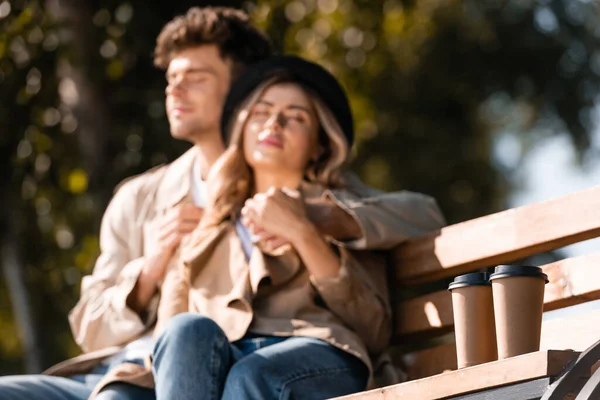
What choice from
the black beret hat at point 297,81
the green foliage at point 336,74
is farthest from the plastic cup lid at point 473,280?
the green foliage at point 336,74

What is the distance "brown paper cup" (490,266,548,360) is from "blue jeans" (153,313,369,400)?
788 millimetres

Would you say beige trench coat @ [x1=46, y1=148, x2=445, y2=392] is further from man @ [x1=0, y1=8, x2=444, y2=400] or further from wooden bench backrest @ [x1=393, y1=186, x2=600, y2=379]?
wooden bench backrest @ [x1=393, y1=186, x2=600, y2=379]

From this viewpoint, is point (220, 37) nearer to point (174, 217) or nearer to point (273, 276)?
point (174, 217)

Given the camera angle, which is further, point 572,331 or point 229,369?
point 229,369

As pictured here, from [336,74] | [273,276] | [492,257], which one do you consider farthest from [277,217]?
[336,74]

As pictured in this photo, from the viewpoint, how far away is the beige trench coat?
464 cm

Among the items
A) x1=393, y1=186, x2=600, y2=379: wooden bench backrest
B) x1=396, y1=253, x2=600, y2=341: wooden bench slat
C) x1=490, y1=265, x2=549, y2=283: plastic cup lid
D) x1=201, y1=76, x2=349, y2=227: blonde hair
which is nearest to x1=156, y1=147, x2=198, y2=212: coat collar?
x1=201, y1=76, x2=349, y2=227: blonde hair

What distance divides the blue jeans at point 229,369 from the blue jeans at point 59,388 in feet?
0.61

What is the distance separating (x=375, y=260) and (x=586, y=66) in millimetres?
Answer: 6008

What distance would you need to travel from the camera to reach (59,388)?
4.68 metres

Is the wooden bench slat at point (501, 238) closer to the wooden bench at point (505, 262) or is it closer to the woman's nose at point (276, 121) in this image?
the wooden bench at point (505, 262)

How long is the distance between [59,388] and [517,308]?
5.64ft

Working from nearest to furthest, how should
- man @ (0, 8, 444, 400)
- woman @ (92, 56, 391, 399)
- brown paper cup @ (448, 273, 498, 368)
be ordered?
brown paper cup @ (448, 273, 498, 368) < woman @ (92, 56, 391, 399) < man @ (0, 8, 444, 400)

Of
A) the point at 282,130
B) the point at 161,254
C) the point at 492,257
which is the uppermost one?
the point at 282,130
